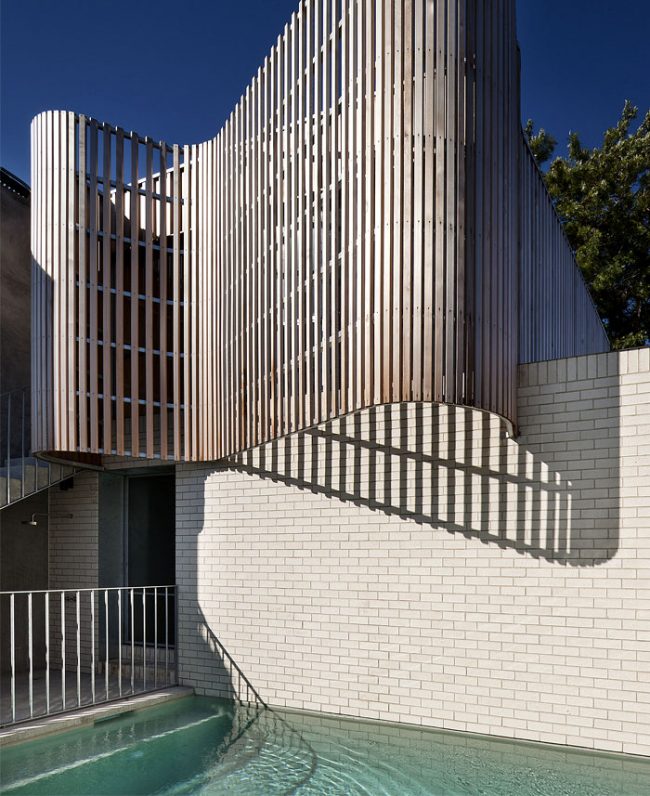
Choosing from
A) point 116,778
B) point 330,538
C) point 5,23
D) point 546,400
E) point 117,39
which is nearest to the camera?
point 116,778

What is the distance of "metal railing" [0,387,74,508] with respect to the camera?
8031 mm

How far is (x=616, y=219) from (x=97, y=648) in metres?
15.0

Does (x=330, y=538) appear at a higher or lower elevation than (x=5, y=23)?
lower

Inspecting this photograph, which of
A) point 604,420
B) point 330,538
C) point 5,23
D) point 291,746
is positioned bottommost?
point 291,746

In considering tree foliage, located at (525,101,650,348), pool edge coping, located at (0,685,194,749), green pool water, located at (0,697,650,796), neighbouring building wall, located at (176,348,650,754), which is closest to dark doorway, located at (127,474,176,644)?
neighbouring building wall, located at (176,348,650,754)

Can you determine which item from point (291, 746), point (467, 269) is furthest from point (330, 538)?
point (467, 269)

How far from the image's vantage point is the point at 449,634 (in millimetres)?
6535

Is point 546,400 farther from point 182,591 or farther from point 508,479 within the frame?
point 182,591

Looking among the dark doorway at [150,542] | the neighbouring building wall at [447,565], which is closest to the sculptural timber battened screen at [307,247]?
the neighbouring building wall at [447,565]

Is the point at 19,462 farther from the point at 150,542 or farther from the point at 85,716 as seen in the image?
the point at 85,716

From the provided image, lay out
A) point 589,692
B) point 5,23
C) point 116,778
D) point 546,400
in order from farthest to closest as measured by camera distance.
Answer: point 5,23 → point 546,400 → point 589,692 → point 116,778

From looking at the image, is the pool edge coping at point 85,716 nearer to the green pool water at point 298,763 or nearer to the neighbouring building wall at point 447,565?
the green pool water at point 298,763

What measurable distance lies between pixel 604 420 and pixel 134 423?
437cm

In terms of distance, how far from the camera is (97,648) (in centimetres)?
866
